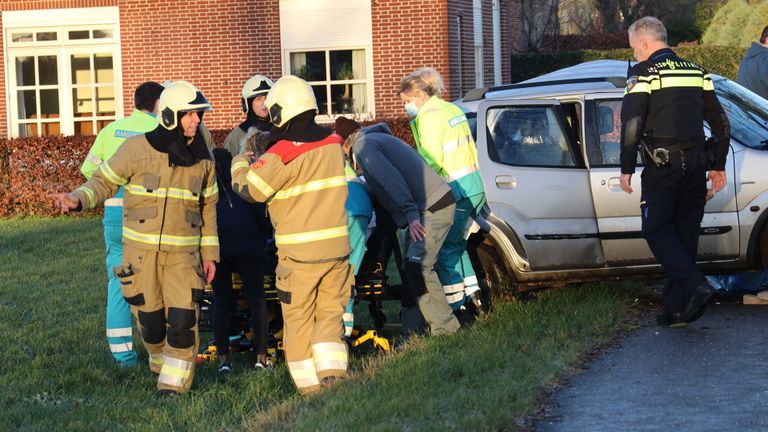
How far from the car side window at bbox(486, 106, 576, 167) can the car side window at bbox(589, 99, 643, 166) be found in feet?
0.66

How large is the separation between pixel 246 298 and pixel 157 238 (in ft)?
3.49

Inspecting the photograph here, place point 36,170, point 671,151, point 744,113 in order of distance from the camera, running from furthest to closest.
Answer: point 36,170 → point 744,113 → point 671,151

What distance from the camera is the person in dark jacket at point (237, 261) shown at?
7.65 m

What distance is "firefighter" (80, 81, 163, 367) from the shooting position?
7.79m

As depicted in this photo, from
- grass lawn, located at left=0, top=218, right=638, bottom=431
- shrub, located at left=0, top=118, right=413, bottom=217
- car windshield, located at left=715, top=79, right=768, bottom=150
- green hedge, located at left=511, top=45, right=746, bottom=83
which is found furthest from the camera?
green hedge, located at left=511, top=45, right=746, bottom=83

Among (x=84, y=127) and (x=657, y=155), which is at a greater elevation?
(x=84, y=127)

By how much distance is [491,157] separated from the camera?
8969 millimetres

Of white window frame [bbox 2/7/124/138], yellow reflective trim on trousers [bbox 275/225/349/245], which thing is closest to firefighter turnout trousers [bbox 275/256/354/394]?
yellow reflective trim on trousers [bbox 275/225/349/245]

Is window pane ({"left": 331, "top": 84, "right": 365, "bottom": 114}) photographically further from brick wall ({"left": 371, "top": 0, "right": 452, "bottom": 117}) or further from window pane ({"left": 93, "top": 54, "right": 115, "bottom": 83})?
window pane ({"left": 93, "top": 54, "right": 115, "bottom": 83})

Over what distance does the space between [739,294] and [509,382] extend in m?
3.44

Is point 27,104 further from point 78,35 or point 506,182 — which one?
point 506,182

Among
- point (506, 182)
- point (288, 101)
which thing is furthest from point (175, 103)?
point (506, 182)

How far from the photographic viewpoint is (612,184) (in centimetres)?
870

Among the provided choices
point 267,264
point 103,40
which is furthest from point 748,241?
point 103,40
